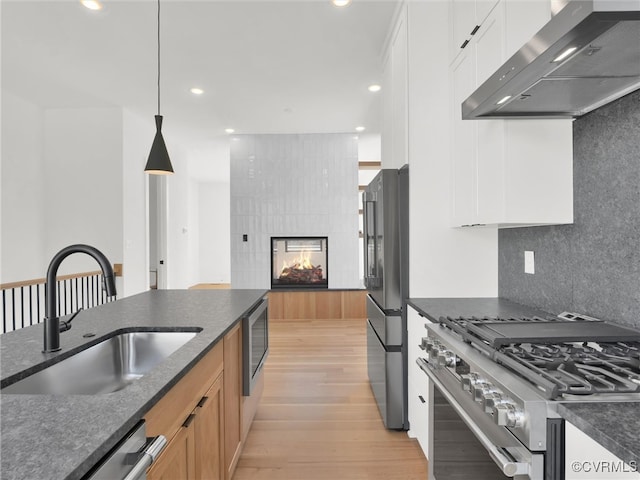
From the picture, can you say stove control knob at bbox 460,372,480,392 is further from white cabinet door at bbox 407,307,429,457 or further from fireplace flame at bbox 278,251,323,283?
fireplace flame at bbox 278,251,323,283

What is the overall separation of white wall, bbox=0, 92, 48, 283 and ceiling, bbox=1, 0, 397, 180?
0.29 metres

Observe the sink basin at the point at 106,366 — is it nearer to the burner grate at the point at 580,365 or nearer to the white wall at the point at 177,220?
the burner grate at the point at 580,365

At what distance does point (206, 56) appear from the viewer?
3479mm

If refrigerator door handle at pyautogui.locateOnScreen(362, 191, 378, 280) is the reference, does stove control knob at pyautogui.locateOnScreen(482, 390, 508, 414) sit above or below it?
below

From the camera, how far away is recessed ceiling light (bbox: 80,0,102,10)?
269 cm

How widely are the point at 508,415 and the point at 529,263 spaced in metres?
1.24

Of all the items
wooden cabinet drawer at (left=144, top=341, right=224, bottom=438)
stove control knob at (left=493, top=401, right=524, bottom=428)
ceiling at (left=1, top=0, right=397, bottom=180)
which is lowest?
wooden cabinet drawer at (left=144, top=341, right=224, bottom=438)

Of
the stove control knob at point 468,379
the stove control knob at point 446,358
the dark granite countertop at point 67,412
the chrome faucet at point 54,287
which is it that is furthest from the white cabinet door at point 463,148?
the chrome faucet at point 54,287

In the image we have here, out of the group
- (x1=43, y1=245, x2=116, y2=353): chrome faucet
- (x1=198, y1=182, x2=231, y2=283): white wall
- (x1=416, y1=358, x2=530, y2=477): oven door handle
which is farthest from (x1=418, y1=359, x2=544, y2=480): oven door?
(x1=198, y1=182, x2=231, y2=283): white wall

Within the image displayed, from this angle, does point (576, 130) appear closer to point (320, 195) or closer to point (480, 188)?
point (480, 188)

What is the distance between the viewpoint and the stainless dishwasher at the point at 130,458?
2.28ft

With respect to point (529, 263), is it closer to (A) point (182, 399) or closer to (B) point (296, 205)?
(A) point (182, 399)

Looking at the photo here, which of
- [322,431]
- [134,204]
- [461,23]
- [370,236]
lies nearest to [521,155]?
[461,23]

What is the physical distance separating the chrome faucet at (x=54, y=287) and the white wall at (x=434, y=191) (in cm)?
174
